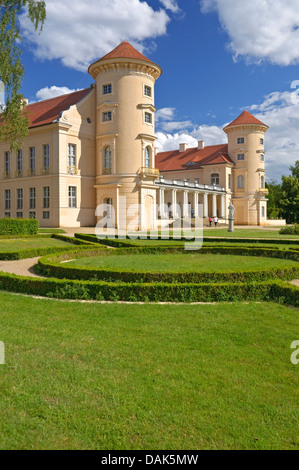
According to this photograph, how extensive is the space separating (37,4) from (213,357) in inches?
1002

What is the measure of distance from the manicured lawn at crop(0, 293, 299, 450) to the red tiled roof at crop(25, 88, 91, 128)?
32705 mm

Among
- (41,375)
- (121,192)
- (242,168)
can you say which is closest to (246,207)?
(242,168)

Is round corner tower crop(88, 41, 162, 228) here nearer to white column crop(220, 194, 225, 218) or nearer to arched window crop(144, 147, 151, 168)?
arched window crop(144, 147, 151, 168)

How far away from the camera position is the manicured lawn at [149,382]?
3.42 meters

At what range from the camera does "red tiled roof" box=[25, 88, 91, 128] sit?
122 feet

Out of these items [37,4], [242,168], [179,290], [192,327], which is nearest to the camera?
[192,327]

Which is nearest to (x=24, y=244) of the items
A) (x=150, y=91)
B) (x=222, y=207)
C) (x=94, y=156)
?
(x=94, y=156)

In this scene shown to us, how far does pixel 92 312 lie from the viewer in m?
7.39

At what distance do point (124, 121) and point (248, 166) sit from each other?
28.3 metres

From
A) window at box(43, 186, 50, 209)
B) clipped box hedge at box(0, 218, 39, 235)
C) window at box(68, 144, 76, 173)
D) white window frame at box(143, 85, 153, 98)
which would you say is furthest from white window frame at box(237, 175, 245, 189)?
clipped box hedge at box(0, 218, 39, 235)

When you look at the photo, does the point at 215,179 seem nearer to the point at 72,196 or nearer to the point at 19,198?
the point at 72,196

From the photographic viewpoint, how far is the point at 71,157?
120ft

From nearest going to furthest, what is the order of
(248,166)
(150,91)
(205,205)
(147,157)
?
(150,91) < (147,157) < (205,205) < (248,166)
